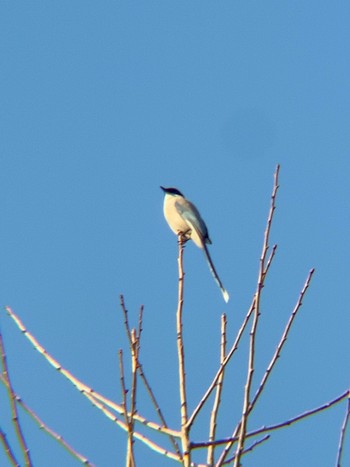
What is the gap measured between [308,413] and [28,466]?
96cm

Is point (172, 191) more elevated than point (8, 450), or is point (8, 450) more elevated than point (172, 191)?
point (172, 191)

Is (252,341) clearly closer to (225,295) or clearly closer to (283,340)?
(283,340)

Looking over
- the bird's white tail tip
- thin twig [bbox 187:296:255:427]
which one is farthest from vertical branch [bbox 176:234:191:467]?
the bird's white tail tip

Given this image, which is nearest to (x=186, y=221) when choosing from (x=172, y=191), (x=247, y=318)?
(x=172, y=191)

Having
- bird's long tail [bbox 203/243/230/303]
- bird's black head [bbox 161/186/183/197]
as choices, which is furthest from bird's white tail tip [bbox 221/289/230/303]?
bird's black head [bbox 161/186/183/197]

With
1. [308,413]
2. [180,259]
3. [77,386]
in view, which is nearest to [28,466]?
[77,386]

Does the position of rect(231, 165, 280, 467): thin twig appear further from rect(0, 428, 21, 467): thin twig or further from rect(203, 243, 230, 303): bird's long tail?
rect(203, 243, 230, 303): bird's long tail

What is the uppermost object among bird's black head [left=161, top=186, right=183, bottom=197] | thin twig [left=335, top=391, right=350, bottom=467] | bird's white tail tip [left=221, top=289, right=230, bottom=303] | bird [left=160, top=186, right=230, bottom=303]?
bird's black head [left=161, top=186, right=183, bottom=197]

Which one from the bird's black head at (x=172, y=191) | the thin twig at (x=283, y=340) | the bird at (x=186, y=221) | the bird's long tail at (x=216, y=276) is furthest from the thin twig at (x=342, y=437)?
the bird's black head at (x=172, y=191)

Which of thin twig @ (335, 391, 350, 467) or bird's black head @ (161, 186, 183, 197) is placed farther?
bird's black head @ (161, 186, 183, 197)

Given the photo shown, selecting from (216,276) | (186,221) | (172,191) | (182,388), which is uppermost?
(172,191)

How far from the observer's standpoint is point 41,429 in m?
3.23

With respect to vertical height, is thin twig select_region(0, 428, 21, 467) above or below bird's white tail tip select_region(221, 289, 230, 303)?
below

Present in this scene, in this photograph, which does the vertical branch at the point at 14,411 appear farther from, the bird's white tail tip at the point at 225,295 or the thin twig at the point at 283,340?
the bird's white tail tip at the point at 225,295
